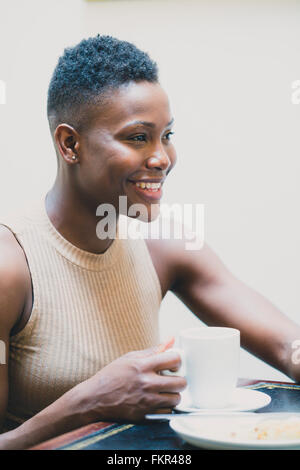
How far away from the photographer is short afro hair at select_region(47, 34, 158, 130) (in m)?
0.90

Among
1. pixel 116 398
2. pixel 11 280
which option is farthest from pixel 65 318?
pixel 116 398

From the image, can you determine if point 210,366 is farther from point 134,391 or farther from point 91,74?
point 91,74

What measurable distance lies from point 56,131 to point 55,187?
0.11 metres

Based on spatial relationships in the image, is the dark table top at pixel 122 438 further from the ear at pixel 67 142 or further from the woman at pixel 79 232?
the ear at pixel 67 142

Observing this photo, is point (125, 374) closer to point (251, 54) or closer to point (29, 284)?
point (29, 284)

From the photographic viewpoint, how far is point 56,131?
0.96m

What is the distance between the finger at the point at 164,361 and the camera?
0.67 metres

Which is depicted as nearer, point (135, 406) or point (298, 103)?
point (135, 406)

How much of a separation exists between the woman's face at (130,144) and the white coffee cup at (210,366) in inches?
12.4

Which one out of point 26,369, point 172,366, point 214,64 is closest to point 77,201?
point 26,369

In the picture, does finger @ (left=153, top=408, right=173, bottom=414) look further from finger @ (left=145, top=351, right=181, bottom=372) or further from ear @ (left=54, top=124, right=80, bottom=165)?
ear @ (left=54, top=124, right=80, bottom=165)

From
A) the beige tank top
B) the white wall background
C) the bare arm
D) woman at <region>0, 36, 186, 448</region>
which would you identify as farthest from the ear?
the white wall background
